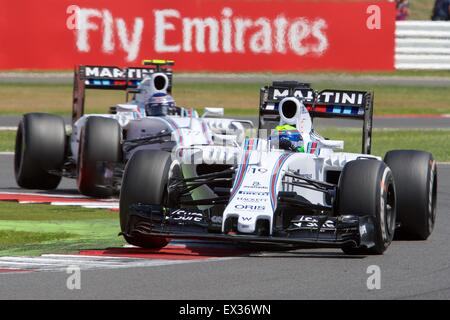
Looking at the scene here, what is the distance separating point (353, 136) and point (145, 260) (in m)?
15.6

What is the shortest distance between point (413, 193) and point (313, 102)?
8.06 feet

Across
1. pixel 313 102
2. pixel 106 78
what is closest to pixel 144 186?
pixel 313 102

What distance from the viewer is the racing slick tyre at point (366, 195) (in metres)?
11.2

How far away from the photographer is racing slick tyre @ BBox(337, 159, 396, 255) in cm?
1123

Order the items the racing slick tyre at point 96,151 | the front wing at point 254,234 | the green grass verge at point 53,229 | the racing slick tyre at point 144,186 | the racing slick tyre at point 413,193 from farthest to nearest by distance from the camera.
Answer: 1. the racing slick tyre at point 96,151
2. the racing slick tyre at point 413,193
3. the green grass verge at point 53,229
4. the racing slick tyre at point 144,186
5. the front wing at point 254,234

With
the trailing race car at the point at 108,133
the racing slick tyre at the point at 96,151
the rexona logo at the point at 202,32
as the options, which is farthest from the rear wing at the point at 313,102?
the rexona logo at the point at 202,32

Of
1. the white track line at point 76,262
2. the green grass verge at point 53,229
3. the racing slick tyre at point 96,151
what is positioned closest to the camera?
the white track line at point 76,262

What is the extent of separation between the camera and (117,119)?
676 inches

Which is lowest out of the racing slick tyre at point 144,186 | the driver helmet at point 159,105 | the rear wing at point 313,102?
the racing slick tyre at point 144,186

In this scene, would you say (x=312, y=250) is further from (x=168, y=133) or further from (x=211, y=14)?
(x=211, y=14)

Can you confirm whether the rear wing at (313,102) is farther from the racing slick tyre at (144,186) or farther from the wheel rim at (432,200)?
the racing slick tyre at (144,186)

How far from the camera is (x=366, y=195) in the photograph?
36.9 feet

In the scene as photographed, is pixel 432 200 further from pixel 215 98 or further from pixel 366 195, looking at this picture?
pixel 215 98

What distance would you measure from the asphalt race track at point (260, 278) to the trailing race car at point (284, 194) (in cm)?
23
